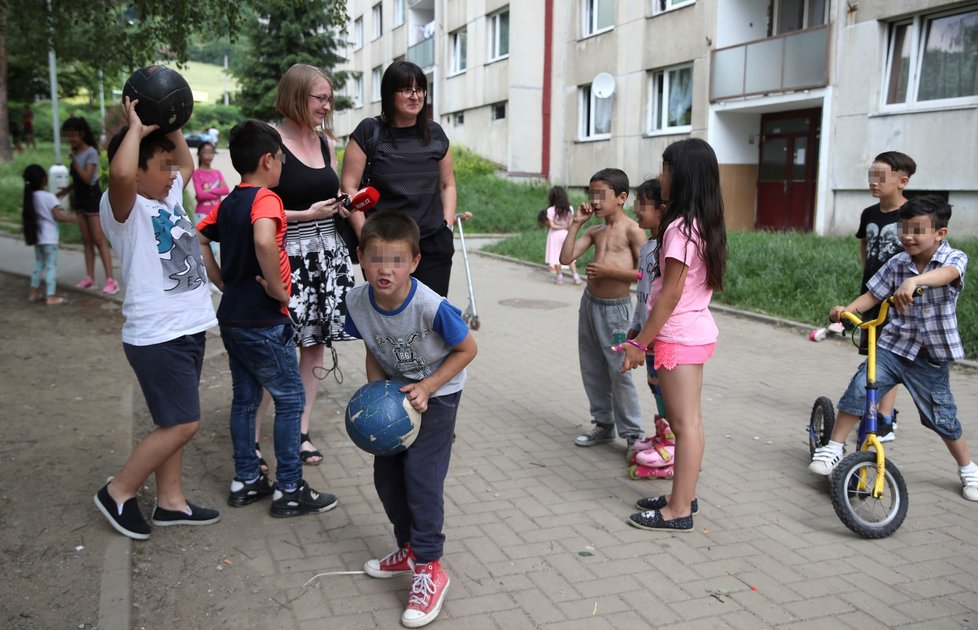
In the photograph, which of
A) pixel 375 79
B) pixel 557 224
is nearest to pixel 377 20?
pixel 375 79

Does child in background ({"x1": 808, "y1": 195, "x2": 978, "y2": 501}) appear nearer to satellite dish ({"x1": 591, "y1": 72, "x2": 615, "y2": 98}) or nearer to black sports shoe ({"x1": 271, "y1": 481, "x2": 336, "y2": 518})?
black sports shoe ({"x1": 271, "y1": 481, "x2": 336, "y2": 518})

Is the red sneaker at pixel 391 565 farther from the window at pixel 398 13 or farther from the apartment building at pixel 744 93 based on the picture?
the window at pixel 398 13

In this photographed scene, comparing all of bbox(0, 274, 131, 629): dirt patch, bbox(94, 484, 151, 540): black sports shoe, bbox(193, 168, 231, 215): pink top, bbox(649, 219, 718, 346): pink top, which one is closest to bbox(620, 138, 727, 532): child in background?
bbox(649, 219, 718, 346): pink top

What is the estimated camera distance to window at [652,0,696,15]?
20006 mm

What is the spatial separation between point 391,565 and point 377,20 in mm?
42495

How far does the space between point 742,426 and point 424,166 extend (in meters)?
2.94

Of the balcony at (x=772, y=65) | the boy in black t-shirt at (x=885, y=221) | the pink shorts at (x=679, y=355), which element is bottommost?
the pink shorts at (x=679, y=355)

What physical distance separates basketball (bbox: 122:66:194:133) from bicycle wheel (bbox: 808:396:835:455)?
12.9 feet

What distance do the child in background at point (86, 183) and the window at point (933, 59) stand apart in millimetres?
13312

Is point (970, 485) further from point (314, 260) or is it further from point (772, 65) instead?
point (772, 65)

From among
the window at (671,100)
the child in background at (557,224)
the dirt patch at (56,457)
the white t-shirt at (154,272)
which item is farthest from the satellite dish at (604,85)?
the white t-shirt at (154,272)

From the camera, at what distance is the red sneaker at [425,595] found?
3.06 metres

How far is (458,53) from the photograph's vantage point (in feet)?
108

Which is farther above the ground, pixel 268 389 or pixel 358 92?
pixel 358 92
